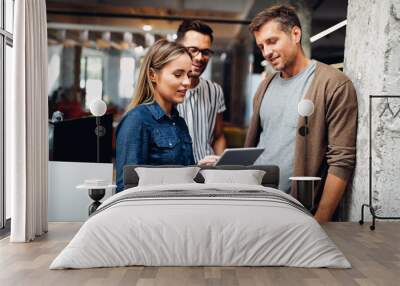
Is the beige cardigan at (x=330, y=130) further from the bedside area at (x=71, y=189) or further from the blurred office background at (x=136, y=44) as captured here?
the bedside area at (x=71, y=189)

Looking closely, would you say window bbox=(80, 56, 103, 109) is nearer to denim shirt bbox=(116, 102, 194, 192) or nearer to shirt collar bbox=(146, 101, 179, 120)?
denim shirt bbox=(116, 102, 194, 192)

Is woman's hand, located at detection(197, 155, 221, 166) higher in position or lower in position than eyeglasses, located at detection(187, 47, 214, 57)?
lower

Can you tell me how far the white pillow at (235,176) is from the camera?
5.29 meters

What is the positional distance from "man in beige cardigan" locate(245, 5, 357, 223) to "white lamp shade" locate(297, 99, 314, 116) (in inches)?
4.6

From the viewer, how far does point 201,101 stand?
6.00m

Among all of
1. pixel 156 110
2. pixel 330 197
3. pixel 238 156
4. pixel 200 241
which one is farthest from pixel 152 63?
pixel 200 241

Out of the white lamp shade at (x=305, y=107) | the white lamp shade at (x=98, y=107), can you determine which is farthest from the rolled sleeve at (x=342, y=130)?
the white lamp shade at (x=98, y=107)

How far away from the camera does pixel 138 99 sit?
5.86 metres

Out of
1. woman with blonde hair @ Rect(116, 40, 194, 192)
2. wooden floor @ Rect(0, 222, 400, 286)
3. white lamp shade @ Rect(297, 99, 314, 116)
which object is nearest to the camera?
wooden floor @ Rect(0, 222, 400, 286)

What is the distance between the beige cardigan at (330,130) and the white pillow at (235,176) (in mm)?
596

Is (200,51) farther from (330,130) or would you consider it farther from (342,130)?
(342,130)

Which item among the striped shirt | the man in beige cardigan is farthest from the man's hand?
the striped shirt

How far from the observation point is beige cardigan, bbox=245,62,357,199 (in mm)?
5719

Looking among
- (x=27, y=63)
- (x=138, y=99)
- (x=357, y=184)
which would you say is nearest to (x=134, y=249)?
(x=27, y=63)
